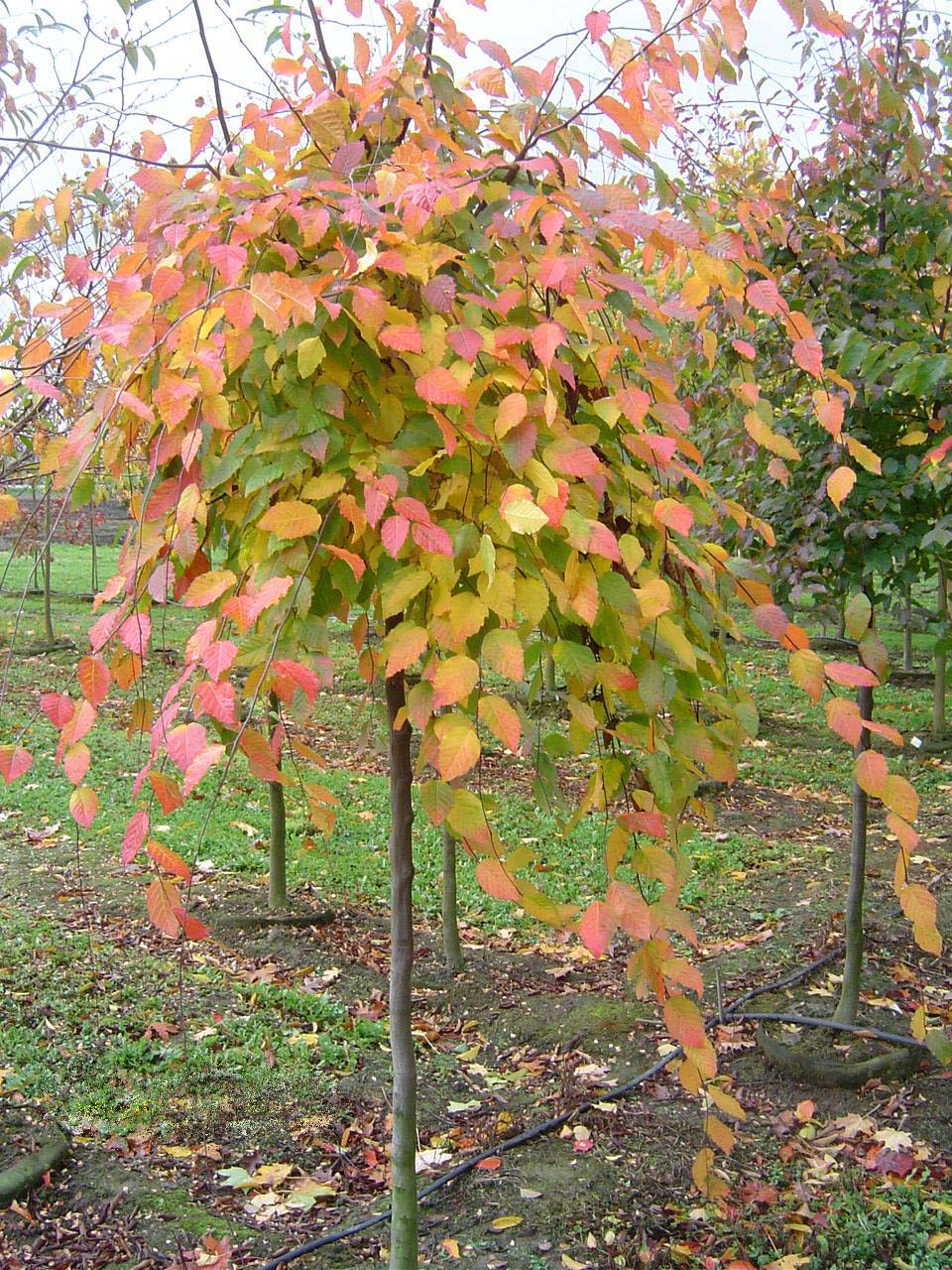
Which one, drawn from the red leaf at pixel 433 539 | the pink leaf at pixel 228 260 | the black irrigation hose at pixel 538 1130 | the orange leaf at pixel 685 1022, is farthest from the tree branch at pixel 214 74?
the black irrigation hose at pixel 538 1130

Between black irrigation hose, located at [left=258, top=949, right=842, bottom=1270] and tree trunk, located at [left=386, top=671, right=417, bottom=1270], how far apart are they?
0.58 m

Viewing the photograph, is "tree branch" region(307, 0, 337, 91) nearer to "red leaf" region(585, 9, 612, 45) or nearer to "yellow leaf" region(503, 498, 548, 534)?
"red leaf" region(585, 9, 612, 45)

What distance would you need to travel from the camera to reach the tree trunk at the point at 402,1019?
6.82 ft

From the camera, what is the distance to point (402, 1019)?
2.12 metres

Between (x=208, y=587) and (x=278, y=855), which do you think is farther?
(x=278, y=855)

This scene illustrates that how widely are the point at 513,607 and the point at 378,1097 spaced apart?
2451 mm

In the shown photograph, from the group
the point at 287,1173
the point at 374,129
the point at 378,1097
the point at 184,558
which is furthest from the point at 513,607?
the point at 378,1097

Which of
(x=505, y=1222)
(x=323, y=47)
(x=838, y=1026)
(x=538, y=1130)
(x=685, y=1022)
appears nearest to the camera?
(x=685, y=1022)

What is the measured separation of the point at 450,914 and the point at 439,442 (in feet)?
9.65

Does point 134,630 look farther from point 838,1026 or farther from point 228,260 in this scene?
point 838,1026

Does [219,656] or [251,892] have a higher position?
[219,656]

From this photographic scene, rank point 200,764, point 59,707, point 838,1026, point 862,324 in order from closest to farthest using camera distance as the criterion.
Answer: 1. point 200,764
2. point 59,707
3. point 862,324
4. point 838,1026

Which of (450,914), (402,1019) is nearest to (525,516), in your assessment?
(402,1019)

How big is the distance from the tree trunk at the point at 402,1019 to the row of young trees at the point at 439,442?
22cm
